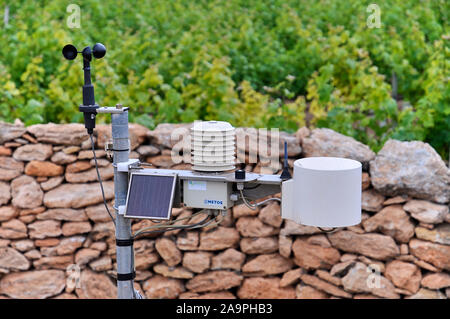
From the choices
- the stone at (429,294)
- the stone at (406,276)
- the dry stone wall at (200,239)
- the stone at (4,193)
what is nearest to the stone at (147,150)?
the dry stone wall at (200,239)

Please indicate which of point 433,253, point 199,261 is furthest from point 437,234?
point 199,261

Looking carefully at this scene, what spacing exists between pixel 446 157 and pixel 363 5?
13.7ft

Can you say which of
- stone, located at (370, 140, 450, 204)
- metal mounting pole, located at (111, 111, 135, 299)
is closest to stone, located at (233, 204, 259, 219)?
stone, located at (370, 140, 450, 204)

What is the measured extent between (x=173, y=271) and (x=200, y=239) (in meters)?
0.37

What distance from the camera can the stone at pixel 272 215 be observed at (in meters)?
5.87

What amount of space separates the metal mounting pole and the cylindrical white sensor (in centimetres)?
98

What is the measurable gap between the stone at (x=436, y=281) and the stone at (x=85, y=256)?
8.80ft

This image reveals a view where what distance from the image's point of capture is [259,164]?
5828mm

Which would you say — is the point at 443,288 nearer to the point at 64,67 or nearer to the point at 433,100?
the point at 433,100

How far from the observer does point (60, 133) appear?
19.7ft

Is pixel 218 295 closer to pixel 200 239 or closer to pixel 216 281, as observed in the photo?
pixel 216 281

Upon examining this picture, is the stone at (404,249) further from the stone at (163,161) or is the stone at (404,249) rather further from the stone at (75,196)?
the stone at (75,196)

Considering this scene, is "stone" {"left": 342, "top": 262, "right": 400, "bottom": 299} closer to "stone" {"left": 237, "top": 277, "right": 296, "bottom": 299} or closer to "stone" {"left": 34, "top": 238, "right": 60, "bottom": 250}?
"stone" {"left": 237, "top": 277, "right": 296, "bottom": 299}

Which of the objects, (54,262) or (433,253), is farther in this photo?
(54,262)
